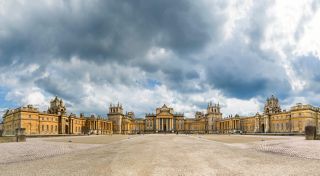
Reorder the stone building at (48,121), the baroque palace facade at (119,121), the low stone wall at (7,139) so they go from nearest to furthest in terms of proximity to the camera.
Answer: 1. the low stone wall at (7,139)
2. the stone building at (48,121)
3. the baroque palace facade at (119,121)

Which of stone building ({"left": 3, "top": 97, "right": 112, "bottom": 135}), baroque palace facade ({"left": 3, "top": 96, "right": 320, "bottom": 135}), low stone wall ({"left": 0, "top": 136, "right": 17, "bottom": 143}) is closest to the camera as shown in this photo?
low stone wall ({"left": 0, "top": 136, "right": 17, "bottom": 143})

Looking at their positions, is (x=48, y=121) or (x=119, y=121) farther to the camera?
(x=119, y=121)

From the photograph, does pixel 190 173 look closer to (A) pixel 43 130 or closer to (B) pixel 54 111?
(A) pixel 43 130

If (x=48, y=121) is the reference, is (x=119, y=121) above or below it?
below

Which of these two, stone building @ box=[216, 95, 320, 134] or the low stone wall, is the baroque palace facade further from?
the low stone wall

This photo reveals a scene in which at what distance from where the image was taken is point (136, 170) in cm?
1471

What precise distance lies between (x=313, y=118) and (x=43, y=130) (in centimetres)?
10710

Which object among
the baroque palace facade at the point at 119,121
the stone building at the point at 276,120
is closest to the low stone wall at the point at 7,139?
the baroque palace facade at the point at 119,121

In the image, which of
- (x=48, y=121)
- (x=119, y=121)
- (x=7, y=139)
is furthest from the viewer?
(x=119, y=121)

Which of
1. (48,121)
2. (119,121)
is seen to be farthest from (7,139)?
(119,121)

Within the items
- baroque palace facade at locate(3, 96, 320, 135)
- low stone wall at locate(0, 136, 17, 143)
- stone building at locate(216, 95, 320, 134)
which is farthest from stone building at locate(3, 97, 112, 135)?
stone building at locate(216, 95, 320, 134)

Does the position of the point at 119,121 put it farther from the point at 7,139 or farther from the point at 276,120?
the point at 7,139

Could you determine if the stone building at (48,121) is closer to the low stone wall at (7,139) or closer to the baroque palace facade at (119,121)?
the baroque palace facade at (119,121)

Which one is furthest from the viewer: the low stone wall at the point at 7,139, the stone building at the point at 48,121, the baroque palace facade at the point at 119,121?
the baroque palace facade at the point at 119,121
